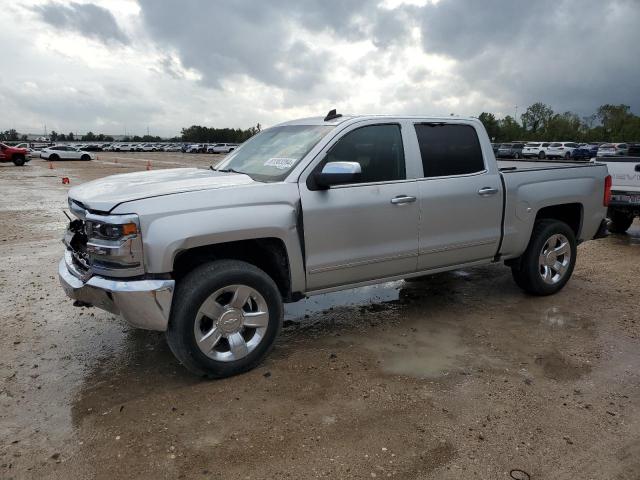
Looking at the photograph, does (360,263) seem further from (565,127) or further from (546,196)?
(565,127)

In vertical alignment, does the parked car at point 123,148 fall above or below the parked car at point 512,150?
above

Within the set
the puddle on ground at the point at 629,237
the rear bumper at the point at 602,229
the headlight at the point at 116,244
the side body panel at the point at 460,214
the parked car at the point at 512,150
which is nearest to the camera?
the headlight at the point at 116,244

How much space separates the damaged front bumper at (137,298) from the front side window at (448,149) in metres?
A: 2.49

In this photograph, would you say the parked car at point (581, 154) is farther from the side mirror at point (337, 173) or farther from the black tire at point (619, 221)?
the side mirror at point (337, 173)

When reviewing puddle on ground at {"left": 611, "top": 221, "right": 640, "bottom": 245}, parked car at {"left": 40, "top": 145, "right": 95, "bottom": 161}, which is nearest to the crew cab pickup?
puddle on ground at {"left": 611, "top": 221, "right": 640, "bottom": 245}

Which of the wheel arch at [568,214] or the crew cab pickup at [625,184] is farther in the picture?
the crew cab pickup at [625,184]

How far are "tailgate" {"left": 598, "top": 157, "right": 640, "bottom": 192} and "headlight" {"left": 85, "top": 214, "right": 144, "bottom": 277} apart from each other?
8115 millimetres

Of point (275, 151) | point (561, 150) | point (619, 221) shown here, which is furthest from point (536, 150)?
point (275, 151)

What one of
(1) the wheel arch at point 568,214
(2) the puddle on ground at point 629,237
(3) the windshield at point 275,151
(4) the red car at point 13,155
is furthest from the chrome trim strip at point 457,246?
(4) the red car at point 13,155

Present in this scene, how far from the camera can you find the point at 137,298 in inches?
132

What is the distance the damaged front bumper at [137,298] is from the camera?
133 inches

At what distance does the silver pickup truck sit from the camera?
11.3 ft

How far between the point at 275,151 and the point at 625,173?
267 inches

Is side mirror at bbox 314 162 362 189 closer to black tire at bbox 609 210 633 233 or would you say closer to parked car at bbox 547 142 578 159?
black tire at bbox 609 210 633 233
